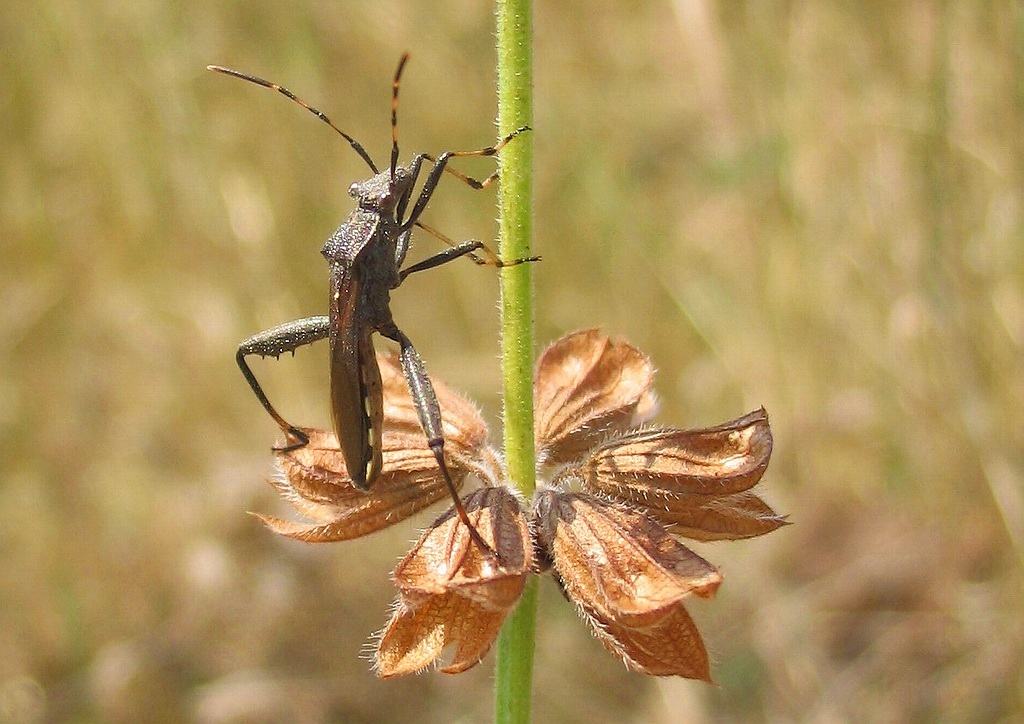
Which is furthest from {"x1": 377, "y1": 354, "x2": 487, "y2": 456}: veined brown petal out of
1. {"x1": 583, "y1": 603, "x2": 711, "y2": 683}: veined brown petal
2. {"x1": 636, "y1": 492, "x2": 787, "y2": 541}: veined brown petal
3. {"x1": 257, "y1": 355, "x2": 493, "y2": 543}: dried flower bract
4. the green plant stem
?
{"x1": 583, "y1": 603, "x2": 711, "y2": 683}: veined brown petal

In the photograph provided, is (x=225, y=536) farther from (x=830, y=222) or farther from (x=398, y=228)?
(x=830, y=222)

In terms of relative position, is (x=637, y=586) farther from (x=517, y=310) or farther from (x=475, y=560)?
(x=517, y=310)

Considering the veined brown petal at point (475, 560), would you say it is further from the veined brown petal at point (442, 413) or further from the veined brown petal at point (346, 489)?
the veined brown petal at point (442, 413)

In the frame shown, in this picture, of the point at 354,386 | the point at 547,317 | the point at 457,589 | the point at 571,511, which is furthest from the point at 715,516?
the point at 547,317

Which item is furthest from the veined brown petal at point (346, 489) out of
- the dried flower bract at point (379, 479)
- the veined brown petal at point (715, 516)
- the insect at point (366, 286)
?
the veined brown petal at point (715, 516)

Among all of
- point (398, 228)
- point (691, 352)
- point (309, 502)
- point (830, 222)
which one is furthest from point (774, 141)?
point (309, 502)

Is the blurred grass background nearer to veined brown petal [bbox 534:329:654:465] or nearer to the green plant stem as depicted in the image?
veined brown petal [bbox 534:329:654:465]
